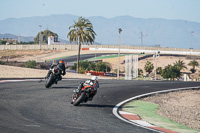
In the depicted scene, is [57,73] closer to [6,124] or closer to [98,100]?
[98,100]

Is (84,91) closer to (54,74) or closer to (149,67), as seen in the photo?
(54,74)

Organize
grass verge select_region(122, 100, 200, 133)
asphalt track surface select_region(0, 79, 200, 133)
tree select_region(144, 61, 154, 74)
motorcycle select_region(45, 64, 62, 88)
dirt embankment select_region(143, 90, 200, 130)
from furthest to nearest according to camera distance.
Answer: tree select_region(144, 61, 154, 74) < motorcycle select_region(45, 64, 62, 88) < dirt embankment select_region(143, 90, 200, 130) < grass verge select_region(122, 100, 200, 133) < asphalt track surface select_region(0, 79, 200, 133)

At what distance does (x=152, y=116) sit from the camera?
46.9 ft

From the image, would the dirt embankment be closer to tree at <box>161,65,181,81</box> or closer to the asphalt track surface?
the asphalt track surface

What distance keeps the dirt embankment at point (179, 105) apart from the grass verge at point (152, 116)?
1.63 ft

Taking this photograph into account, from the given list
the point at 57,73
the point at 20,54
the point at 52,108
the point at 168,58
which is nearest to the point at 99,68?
the point at 168,58

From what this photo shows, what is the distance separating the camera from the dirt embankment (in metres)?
15.7

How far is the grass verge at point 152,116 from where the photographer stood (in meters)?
11.7

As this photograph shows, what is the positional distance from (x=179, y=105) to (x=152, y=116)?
6250 mm

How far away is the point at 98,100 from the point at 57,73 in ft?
12.3

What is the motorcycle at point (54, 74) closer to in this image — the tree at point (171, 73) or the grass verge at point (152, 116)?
the grass verge at point (152, 116)

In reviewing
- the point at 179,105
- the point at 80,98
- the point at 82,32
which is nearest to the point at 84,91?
the point at 80,98

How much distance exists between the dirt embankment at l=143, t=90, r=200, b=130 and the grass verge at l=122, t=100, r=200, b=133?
50 cm

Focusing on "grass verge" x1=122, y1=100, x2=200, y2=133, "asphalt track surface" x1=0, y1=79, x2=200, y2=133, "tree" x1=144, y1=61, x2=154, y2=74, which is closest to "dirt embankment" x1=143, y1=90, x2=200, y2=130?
"grass verge" x1=122, y1=100, x2=200, y2=133
